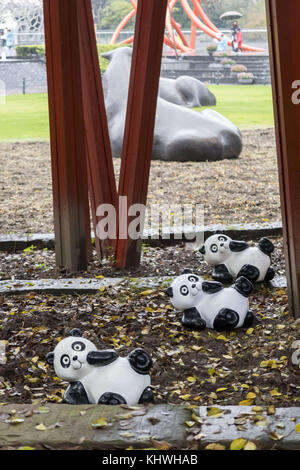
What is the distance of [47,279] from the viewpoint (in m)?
4.97

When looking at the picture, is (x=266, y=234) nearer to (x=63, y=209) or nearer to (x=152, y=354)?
(x=63, y=209)

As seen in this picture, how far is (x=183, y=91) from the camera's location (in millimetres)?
13719

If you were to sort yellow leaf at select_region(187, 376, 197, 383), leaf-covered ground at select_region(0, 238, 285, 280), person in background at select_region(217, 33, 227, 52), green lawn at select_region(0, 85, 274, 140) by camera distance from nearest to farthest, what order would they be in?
1. yellow leaf at select_region(187, 376, 197, 383)
2. leaf-covered ground at select_region(0, 238, 285, 280)
3. green lawn at select_region(0, 85, 274, 140)
4. person in background at select_region(217, 33, 227, 52)

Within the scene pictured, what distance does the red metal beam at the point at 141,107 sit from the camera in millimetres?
4824

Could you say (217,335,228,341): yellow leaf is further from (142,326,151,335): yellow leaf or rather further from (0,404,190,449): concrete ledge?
(0,404,190,449): concrete ledge

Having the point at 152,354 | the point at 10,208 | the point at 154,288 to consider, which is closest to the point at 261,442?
the point at 152,354

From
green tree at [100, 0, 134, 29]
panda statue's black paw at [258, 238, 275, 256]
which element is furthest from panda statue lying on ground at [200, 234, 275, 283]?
green tree at [100, 0, 134, 29]

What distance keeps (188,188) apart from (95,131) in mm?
3687

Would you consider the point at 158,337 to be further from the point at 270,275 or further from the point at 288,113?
the point at 288,113

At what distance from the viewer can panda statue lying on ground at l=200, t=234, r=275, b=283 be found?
4.65 meters

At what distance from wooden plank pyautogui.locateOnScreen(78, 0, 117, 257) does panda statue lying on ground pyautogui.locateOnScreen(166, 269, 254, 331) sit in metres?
1.67

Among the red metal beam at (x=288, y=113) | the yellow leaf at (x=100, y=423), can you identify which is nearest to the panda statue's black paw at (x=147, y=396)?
the yellow leaf at (x=100, y=423)

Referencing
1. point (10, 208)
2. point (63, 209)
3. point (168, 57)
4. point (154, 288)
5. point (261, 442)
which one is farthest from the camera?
point (168, 57)

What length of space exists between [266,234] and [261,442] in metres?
3.84
